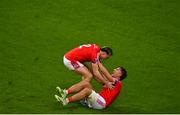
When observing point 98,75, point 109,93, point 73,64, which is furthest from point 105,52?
point 109,93

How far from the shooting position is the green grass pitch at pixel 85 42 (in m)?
12.2

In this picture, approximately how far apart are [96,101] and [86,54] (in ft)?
3.88

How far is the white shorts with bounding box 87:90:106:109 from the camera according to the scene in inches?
449

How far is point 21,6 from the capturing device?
59.7 feet

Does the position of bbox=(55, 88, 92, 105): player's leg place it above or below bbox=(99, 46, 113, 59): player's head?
below

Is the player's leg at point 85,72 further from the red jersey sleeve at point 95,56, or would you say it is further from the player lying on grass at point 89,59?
the red jersey sleeve at point 95,56

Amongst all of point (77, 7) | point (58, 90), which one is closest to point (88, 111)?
point (58, 90)

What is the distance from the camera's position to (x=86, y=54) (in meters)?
11.7

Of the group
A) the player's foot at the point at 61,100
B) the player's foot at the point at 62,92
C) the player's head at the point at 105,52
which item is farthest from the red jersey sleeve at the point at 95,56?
the player's foot at the point at 61,100

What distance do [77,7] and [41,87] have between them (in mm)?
5987

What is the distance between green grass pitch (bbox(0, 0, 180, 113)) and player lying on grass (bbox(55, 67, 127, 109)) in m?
0.17

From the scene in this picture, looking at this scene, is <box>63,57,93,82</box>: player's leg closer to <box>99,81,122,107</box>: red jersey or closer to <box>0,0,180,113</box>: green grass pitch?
<box>99,81,122,107</box>: red jersey

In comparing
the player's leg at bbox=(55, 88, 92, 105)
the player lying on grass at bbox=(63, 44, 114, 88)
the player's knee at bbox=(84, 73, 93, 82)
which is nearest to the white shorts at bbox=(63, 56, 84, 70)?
the player lying on grass at bbox=(63, 44, 114, 88)

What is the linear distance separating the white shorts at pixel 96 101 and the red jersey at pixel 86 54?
2.68 ft
